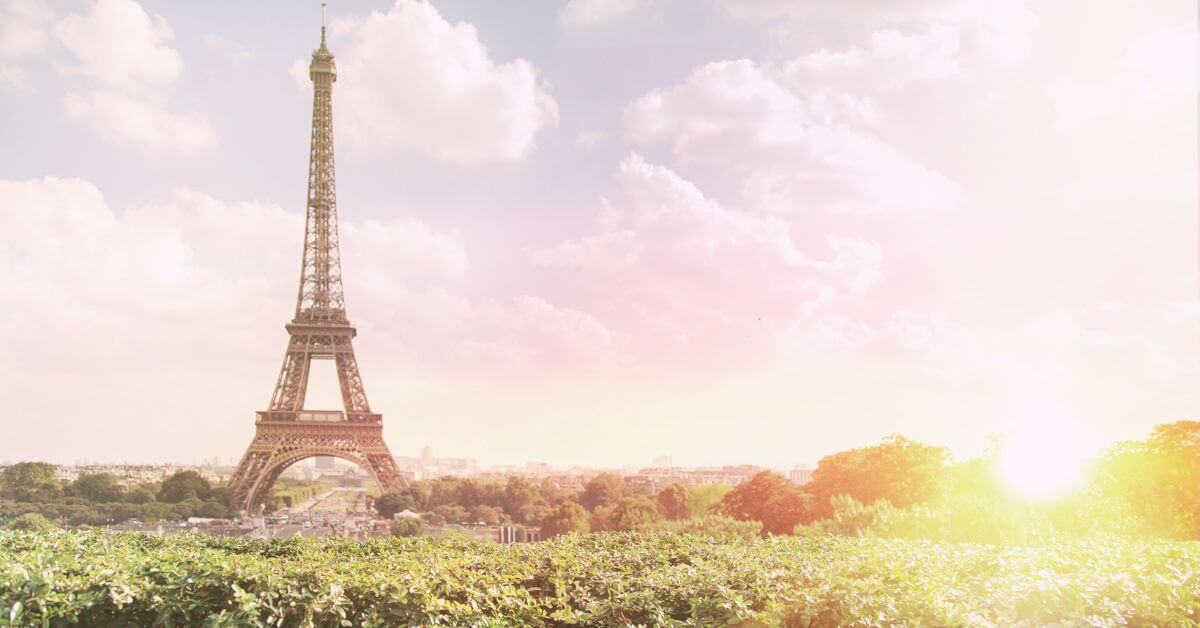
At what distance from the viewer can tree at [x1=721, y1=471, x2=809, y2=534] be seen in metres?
28.3

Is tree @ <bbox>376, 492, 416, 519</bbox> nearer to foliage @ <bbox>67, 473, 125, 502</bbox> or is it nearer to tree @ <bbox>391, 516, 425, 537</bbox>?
tree @ <bbox>391, 516, 425, 537</bbox>

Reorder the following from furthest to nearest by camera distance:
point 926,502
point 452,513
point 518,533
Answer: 1. point 452,513
2. point 518,533
3. point 926,502

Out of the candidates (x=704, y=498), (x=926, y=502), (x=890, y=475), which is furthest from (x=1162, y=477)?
(x=704, y=498)

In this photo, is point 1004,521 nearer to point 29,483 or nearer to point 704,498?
point 704,498

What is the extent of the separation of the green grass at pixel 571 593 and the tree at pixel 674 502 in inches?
1171

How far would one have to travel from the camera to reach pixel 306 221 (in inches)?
1607

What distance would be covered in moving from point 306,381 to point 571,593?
121 ft

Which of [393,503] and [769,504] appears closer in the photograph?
[769,504]

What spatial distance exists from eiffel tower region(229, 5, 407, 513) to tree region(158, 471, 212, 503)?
651 cm

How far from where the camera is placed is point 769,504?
2861cm

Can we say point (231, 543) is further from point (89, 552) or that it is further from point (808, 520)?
point (808, 520)

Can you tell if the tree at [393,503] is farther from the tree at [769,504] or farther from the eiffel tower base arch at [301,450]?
the tree at [769,504]

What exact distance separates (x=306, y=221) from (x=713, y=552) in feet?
125

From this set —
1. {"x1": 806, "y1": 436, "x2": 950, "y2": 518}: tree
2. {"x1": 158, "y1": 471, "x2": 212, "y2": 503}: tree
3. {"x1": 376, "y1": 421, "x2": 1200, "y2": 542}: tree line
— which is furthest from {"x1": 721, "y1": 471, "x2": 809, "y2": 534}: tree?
{"x1": 158, "y1": 471, "x2": 212, "y2": 503}: tree
